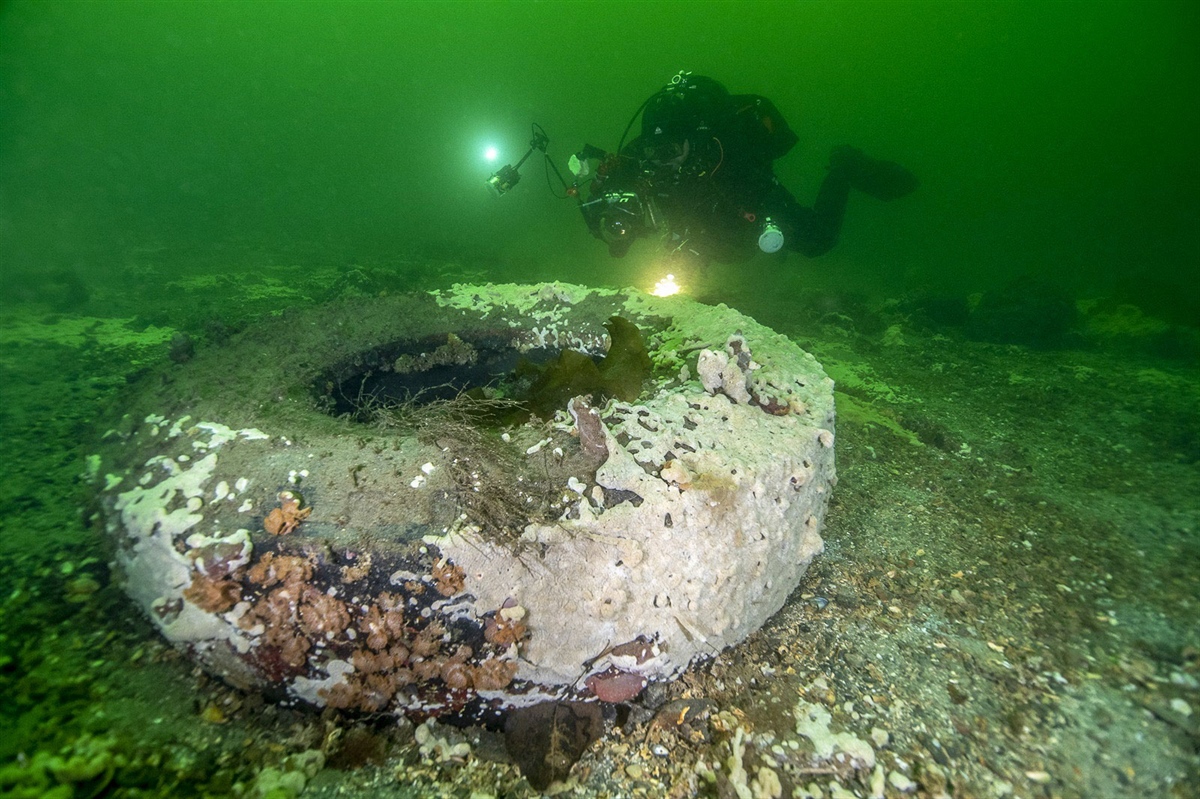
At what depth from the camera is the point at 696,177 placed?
22.9ft

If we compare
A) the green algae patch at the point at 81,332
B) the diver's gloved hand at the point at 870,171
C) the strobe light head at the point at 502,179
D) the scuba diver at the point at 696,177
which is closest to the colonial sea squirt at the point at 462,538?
the scuba diver at the point at 696,177

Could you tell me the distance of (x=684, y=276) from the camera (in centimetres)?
838

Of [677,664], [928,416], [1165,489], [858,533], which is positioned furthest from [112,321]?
[1165,489]

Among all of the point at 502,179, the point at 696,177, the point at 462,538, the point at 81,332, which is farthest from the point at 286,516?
the point at 81,332

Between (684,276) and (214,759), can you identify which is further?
(684,276)

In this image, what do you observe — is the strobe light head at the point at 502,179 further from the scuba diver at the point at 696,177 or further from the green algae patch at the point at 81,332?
the green algae patch at the point at 81,332

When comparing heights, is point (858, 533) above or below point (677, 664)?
below

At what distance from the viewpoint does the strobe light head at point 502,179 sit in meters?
7.28

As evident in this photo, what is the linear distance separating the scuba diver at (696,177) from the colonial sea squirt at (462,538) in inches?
162

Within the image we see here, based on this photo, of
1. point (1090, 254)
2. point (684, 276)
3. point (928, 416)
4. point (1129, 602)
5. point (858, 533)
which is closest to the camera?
point (1129, 602)

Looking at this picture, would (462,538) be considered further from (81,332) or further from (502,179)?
(81,332)

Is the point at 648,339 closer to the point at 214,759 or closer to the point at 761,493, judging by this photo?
the point at 761,493

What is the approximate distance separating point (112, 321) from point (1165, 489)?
1567 cm

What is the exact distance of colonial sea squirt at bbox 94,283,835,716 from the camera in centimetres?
248
